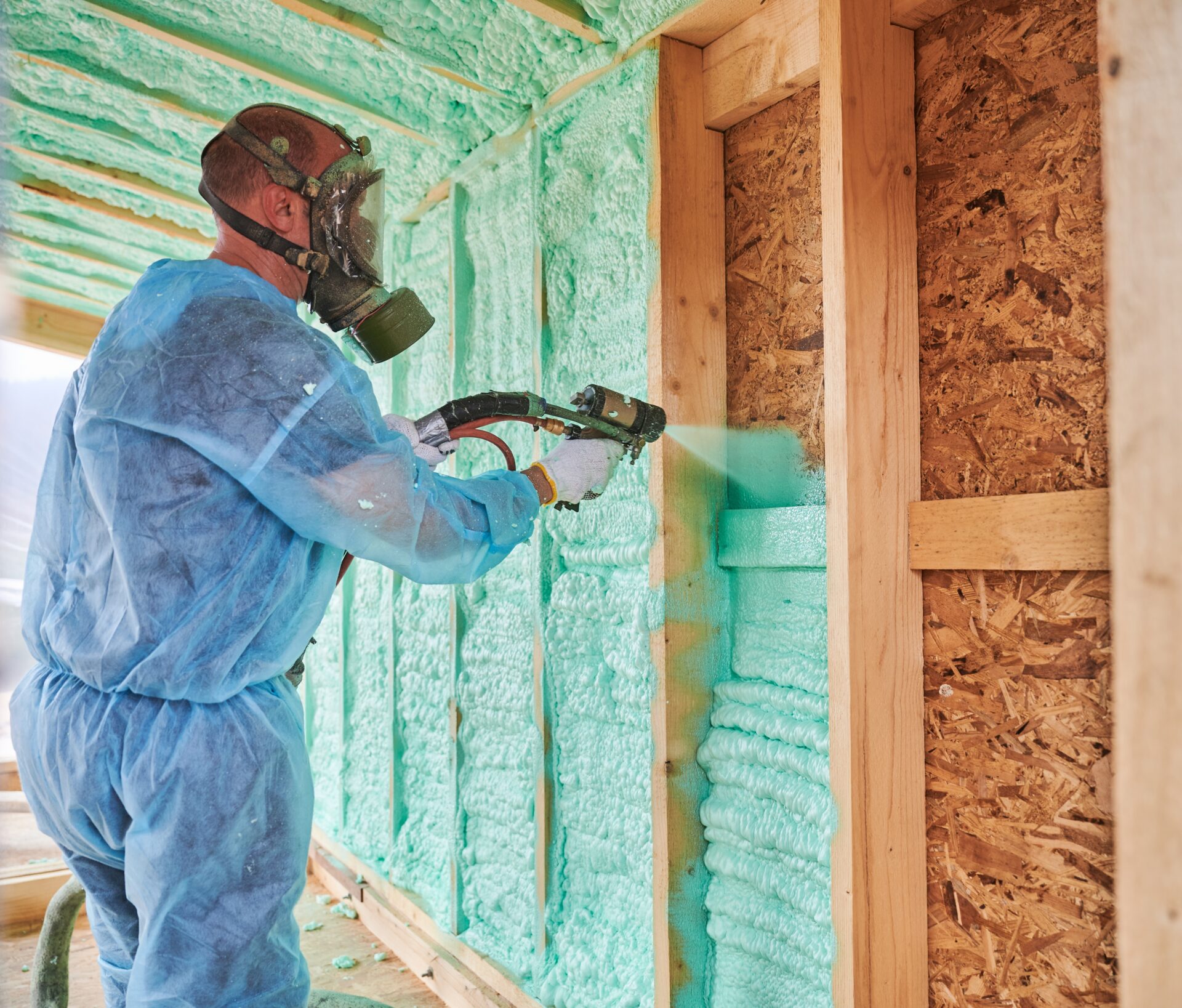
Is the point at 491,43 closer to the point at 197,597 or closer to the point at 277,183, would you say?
the point at 277,183

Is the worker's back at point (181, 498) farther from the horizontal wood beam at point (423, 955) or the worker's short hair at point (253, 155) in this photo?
the horizontal wood beam at point (423, 955)

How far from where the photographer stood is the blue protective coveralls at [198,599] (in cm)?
113

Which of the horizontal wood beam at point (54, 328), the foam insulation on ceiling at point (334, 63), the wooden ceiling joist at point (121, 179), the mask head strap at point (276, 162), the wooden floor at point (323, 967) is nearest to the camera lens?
the mask head strap at point (276, 162)

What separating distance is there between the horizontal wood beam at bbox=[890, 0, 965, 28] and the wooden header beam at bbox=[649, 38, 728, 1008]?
44 cm

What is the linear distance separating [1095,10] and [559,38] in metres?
1.04

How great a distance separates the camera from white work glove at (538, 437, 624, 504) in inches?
57.7

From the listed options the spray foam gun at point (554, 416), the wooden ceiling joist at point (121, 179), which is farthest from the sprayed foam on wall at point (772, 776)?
the wooden ceiling joist at point (121, 179)

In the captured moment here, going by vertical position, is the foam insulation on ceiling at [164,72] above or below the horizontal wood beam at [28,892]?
above

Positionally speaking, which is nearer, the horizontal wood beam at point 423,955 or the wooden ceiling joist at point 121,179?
the horizontal wood beam at point 423,955

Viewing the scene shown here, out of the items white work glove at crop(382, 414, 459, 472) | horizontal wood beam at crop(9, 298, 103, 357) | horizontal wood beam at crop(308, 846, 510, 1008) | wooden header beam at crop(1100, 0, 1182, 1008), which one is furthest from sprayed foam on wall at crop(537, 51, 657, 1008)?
horizontal wood beam at crop(9, 298, 103, 357)

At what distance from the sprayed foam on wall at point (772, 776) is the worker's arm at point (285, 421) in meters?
0.64

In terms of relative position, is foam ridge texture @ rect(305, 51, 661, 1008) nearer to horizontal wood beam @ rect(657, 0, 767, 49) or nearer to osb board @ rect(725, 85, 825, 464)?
horizontal wood beam @ rect(657, 0, 767, 49)

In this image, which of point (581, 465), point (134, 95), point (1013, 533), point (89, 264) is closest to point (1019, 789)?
point (1013, 533)

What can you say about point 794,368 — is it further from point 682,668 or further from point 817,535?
point 682,668
